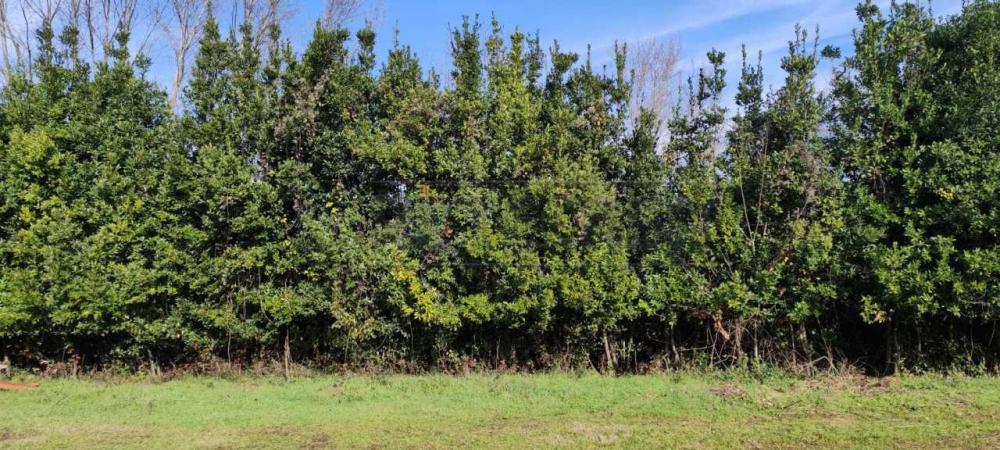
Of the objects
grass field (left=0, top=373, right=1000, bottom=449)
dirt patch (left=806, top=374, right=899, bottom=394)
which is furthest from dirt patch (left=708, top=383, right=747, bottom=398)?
dirt patch (left=806, top=374, right=899, bottom=394)

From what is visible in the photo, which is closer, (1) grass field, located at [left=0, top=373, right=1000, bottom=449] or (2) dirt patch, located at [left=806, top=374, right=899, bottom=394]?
(1) grass field, located at [left=0, top=373, right=1000, bottom=449]

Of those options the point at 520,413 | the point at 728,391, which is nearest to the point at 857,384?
the point at 728,391

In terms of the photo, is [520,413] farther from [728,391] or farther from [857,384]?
[857,384]

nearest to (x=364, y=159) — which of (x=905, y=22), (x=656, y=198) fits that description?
(x=656, y=198)

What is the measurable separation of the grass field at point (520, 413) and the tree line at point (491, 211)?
0.98 m

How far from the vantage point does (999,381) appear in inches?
329

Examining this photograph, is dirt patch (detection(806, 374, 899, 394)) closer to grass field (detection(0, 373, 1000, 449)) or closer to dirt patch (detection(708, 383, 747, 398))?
grass field (detection(0, 373, 1000, 449))

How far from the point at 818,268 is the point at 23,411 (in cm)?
973

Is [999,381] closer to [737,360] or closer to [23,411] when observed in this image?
[737,360]

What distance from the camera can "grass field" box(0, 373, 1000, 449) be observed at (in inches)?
233

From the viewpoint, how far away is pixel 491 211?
972 cm

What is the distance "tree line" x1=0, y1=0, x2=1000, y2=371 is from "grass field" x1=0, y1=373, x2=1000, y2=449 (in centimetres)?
98

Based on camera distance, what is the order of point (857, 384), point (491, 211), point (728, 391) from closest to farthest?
1. point (728, 391)
2. point (857, 384)
3. point (491, 211)

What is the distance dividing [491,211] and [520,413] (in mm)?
3413
